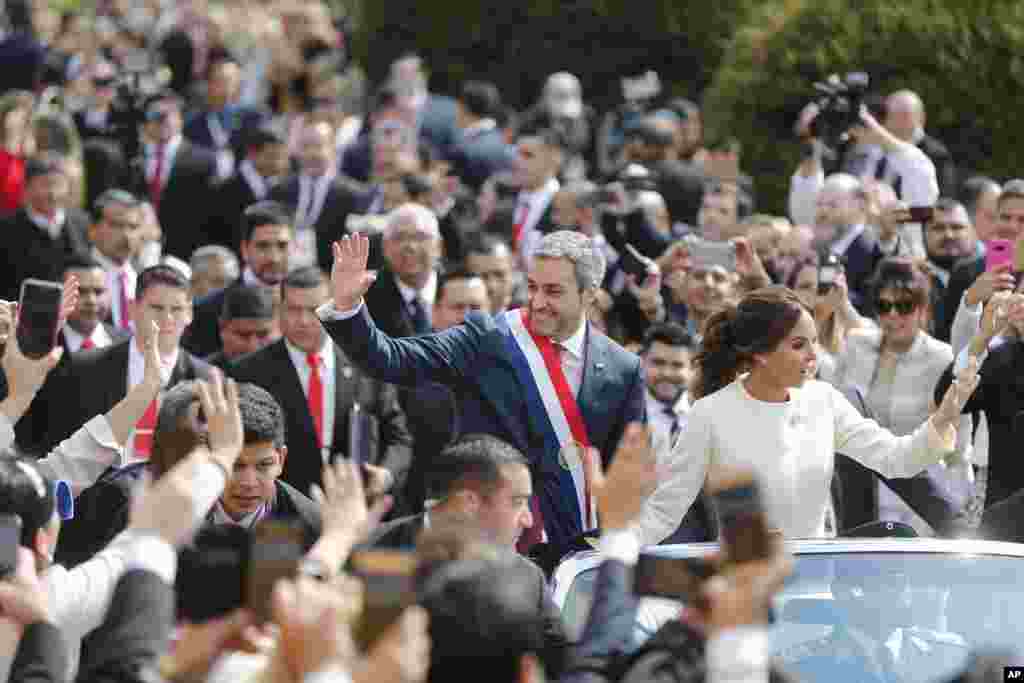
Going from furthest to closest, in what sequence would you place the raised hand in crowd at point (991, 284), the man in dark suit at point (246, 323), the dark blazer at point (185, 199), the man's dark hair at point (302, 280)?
the dark blazer at point (185, 199)
the man in dark suit at point (246, 323)
the man's dark hair at point (302, 280)
the raised hand in crowd at point (991, 284)

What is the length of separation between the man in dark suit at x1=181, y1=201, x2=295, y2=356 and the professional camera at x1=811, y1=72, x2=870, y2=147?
9.59 ft

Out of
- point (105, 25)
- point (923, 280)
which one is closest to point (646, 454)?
point (923, 280)

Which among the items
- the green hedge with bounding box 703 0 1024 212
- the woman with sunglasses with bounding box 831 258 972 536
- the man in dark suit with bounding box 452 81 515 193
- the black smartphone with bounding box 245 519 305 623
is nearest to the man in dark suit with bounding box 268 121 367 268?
the man in dark suit with bounding box 452 81 515 193

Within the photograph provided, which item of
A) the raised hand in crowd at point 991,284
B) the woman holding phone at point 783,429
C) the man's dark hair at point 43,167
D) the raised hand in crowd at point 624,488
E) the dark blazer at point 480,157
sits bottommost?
the raised hand in crowd at point 624,488

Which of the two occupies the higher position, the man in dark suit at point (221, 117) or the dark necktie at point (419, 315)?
the man in dark suit at point (221, 117)

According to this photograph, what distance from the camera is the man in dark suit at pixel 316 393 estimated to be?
10305mm

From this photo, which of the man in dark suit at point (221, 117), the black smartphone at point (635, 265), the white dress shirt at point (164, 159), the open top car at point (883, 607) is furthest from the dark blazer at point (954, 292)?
the man in dark suit at point (221, 117)

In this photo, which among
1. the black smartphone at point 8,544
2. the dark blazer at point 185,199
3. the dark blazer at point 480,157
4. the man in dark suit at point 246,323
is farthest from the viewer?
the dark blazer at point 480,157

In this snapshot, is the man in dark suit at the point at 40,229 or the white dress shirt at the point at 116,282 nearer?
the white dress shirt at the point at 116,282

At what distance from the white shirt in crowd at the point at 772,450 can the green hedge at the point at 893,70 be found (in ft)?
25.5

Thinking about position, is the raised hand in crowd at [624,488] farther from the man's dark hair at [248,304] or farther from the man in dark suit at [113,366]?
the man's dark hair at [248,304]

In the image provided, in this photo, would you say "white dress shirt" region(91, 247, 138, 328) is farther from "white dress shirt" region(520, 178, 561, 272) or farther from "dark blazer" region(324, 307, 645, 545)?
"dark blazer" region(324, 307, 645, 545)

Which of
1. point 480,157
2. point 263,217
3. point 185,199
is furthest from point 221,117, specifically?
point 263,217

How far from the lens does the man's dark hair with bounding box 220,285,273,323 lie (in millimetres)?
11094
